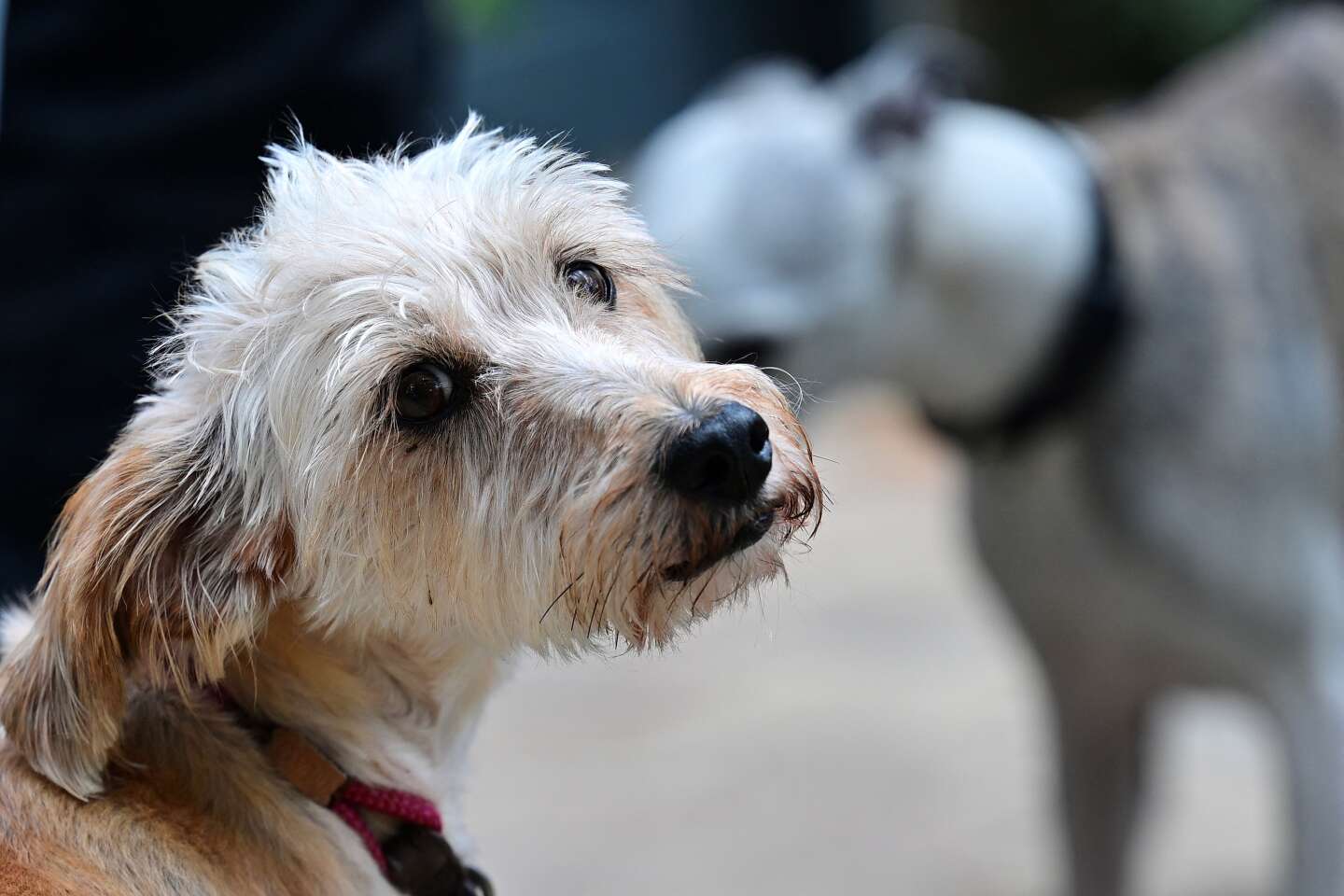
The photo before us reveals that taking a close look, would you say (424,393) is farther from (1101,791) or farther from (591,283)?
(1101,791)

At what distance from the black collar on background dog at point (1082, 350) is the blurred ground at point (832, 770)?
0.62m

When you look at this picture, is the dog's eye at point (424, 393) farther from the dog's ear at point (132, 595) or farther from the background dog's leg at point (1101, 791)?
the background dog's leg at point (1101, 791)

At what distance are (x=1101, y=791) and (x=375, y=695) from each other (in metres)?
2.38

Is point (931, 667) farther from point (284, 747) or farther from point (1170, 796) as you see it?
point (284, 747)

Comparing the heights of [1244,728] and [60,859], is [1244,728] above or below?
below

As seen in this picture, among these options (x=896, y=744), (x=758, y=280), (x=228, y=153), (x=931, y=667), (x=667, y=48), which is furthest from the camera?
(x=667, y=48)

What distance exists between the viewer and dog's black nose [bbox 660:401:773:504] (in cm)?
129

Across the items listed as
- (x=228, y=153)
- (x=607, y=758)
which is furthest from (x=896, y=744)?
(x=228, y=153)

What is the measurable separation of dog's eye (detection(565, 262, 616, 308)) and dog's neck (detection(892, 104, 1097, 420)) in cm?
166

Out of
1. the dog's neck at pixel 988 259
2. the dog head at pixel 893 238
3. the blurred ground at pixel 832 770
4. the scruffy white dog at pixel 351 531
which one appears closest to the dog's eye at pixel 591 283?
the scruffy white dog at pixel 351 531

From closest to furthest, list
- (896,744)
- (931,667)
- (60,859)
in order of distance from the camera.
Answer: (60,859) → (896,744) → (931,667)

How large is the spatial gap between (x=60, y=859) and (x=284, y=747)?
0.75 feet

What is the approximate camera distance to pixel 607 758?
423cm

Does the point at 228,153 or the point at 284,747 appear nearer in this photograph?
the point at 284,747
